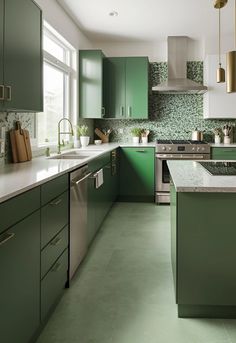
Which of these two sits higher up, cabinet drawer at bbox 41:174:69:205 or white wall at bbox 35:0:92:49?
white wall at bbox 35:0:92:49

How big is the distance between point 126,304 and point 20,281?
1024mm

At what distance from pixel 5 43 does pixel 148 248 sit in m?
2.35

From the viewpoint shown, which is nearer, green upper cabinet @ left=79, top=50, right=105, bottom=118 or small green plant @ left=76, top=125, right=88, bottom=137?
small green plant @ left=76, top=125, right=88, bottom=137

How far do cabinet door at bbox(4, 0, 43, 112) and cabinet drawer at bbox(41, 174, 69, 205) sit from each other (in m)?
0.59

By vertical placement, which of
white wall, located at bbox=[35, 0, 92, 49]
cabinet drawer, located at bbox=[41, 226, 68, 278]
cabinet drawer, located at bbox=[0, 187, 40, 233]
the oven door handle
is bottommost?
cabinet drawer, located at bbox=[41, 226, 68, 278]

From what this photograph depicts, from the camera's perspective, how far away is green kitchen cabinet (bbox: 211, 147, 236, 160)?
588 cm

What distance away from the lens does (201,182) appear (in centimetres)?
236

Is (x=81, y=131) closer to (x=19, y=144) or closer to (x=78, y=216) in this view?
(x=19, y=144)

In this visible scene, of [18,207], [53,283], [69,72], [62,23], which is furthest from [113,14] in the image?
[18,207]

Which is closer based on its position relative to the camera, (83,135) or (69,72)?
(69,72)

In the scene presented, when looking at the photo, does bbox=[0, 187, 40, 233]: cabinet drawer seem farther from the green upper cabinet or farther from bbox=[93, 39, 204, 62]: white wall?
bbox=[93, 39, 204, 62]: white wall

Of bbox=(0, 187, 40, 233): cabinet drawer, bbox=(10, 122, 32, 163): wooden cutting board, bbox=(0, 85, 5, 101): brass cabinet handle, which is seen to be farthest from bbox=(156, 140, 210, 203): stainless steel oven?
bbox=(0, 187, 40, 233): cabinet drawer

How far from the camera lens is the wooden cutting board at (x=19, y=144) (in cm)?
334

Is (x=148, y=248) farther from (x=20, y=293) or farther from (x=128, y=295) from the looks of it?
(x=20, y=293)
